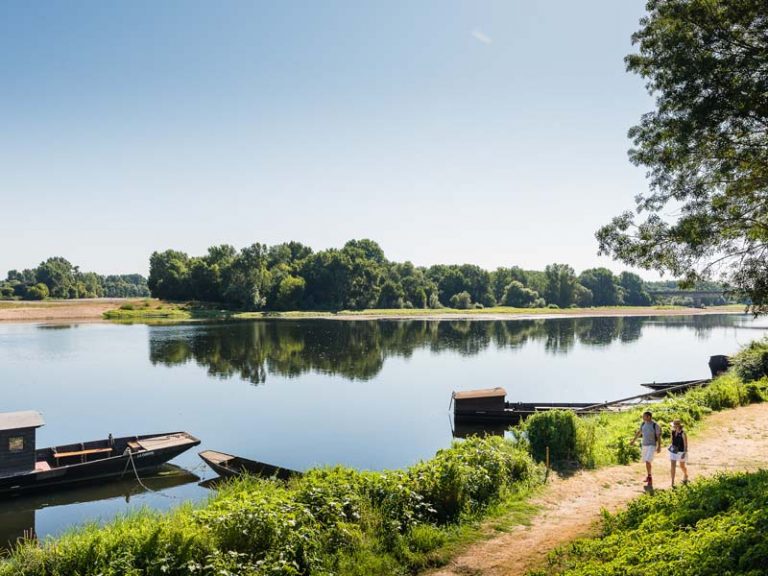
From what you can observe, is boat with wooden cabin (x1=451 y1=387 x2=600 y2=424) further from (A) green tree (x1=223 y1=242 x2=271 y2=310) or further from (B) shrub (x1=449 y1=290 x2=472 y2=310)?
(B) shrub (x1=449 y1=290 x2=472 y2=310)

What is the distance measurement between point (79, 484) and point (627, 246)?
2363 cm

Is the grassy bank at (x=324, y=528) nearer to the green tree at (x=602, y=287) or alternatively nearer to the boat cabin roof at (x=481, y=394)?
the boat cabin roof at (x=481, y=394)

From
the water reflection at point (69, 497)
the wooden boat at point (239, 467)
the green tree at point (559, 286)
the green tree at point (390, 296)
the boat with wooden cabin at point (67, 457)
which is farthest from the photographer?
the green tree at point (559, 286)

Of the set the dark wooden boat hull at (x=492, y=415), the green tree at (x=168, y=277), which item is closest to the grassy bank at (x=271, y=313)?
the green tree at (x=168, y=277)

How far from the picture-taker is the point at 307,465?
24359 millimetres

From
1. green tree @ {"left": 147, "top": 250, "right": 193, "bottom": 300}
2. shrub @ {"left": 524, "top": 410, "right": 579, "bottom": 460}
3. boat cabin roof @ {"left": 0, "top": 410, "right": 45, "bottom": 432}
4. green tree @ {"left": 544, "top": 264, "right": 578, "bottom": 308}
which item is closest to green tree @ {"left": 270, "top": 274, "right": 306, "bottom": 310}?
green tree @ {"left": 147, "top": 250, "right": 193, "bottom": 300}

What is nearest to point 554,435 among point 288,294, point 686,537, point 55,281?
point 686,537

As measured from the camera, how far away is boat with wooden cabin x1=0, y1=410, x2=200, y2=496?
69.1 ft

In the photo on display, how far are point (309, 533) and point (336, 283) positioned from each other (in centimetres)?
13293

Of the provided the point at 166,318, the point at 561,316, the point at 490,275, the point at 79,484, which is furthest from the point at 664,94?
the point at 490,275

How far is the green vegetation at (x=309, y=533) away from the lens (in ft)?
33.0

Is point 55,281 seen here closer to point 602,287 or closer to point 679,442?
point 602,287

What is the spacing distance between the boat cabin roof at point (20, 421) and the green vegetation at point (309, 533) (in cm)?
1051

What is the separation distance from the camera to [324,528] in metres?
11.6
